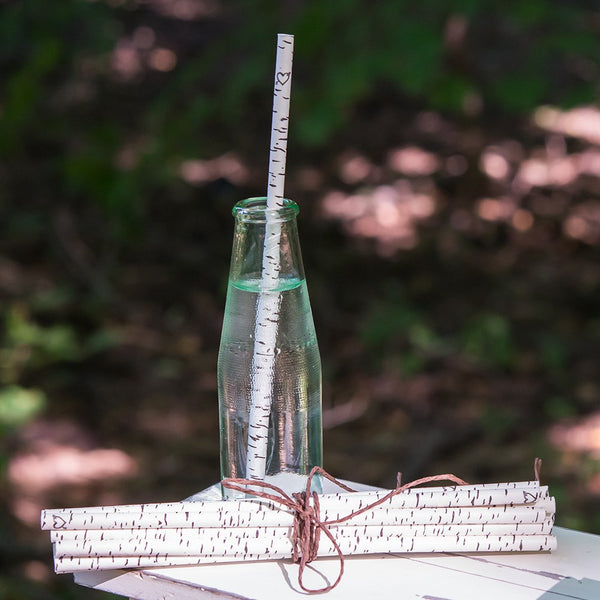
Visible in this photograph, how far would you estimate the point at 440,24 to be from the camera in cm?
204

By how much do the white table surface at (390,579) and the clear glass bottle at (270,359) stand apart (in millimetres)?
111

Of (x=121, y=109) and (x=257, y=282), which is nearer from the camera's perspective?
(x=257, y=282)

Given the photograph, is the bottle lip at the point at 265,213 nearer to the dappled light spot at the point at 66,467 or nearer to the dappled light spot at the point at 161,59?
the dappled light spot at the point at 66,467

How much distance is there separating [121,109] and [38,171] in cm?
44

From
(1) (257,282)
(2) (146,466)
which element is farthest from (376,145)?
(1) (257,282)

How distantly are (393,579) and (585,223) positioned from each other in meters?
2.62

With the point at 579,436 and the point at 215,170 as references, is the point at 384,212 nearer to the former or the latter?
the point at 215,170

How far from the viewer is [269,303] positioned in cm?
90

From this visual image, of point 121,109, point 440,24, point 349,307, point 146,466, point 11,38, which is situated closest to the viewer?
point 440,24

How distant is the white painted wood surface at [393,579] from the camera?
843mm

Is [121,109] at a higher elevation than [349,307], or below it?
higher

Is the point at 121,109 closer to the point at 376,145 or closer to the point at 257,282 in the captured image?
the point at 376,145

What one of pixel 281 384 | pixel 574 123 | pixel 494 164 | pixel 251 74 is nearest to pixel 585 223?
pixel 494 164

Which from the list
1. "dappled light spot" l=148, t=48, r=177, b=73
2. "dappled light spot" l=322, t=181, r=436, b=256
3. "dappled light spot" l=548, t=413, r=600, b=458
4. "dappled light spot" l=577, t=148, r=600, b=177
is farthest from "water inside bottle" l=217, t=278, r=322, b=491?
"dappled light spot" l=148, t=48, r=177, b=73
